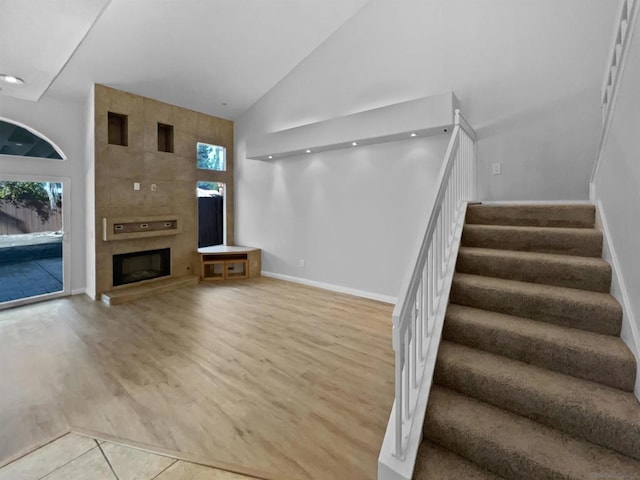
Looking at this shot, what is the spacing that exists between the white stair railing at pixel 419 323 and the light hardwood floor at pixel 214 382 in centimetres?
42

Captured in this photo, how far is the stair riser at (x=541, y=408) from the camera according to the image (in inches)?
52.7

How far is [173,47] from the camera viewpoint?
4.43 m

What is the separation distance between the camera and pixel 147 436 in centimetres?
200

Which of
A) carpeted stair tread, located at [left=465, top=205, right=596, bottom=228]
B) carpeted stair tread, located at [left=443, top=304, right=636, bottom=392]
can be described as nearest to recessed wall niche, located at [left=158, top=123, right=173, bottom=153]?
carpeted stair tread, located at [left=465, top=205, right=596, bottom=228]

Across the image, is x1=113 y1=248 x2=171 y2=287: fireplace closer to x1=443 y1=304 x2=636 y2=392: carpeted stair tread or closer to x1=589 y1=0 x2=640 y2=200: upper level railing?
x1=443 y1=304 x2=636 y2=392: carpeted stair tread

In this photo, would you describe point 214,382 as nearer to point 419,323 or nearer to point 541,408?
point 419,323

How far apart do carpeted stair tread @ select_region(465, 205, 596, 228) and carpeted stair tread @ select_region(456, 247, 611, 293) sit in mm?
427

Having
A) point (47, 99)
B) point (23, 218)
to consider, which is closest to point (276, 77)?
point (47, 99)

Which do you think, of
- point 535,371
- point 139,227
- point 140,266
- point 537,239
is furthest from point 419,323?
point 140,266

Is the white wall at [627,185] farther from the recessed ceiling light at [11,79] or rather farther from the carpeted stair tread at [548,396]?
the recessed ceiling light at [11,79]

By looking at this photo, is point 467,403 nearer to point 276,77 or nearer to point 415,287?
point 415,287

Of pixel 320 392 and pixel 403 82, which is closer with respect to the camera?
pixel 320 392

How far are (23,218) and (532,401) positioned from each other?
6.55m

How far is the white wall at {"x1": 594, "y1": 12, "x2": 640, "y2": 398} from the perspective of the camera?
161 cm
